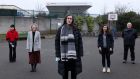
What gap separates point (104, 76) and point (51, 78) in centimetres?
166

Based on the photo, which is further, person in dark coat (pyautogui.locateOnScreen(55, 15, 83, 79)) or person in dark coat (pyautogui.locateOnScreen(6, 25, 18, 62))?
person in dark coat (pyautogui.locateOnScreen(6, 25, 18, 62))

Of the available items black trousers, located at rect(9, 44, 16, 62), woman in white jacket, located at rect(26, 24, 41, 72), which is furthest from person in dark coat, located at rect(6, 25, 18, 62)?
woman in white jacket, located at rect(26, 24, 41, 72)

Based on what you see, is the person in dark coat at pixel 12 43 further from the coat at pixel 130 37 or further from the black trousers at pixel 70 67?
the black trousers at pixel 70 67

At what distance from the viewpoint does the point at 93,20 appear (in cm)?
4594

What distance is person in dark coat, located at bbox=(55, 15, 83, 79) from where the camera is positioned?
8.76 meters

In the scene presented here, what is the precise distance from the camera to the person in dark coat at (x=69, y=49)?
8.76 m

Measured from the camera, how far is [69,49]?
875 centimetres

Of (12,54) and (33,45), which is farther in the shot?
(12,54)

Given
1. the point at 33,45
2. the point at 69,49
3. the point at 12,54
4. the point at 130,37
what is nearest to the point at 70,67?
the point at 69,49

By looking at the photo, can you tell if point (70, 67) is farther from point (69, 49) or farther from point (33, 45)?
point (33, 45)

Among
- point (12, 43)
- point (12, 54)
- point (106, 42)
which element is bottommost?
point (12, 54)

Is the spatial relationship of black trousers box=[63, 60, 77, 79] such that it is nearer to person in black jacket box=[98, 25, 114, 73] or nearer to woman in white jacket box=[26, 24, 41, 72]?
person in black jacket box=[98, 25, 114, 73]

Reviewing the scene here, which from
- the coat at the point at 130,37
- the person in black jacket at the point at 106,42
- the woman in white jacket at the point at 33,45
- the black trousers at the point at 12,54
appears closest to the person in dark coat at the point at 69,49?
the person in black jacket at the point at 106,42

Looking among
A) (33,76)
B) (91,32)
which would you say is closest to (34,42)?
(33,76)
